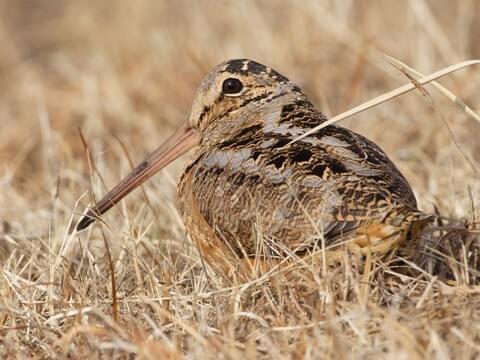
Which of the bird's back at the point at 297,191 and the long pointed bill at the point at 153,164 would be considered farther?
the long pointed bill at the point at 153,164

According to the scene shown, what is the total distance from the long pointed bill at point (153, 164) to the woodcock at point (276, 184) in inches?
6.0

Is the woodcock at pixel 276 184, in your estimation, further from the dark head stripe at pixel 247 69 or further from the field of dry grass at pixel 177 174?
the field of dry grass at pixel 177 174

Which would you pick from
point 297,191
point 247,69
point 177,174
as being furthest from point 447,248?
point 177,174

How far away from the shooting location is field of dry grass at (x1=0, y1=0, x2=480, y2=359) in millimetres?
2838

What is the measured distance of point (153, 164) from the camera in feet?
13.1

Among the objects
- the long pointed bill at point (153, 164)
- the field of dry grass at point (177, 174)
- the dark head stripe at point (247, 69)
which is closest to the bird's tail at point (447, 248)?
the field of dry grass at point (177, 174)

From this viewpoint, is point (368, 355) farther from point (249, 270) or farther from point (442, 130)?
point (442, 130)

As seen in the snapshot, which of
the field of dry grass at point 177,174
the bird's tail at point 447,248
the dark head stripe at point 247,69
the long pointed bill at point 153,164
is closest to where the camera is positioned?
the field of dry grass at point 177,174

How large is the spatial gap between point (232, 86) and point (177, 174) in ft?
4.67

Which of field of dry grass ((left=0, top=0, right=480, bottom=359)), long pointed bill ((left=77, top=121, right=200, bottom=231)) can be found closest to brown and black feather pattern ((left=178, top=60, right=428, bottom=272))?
field of dry grass ((left=0, top=0, right=480, bottom=359))

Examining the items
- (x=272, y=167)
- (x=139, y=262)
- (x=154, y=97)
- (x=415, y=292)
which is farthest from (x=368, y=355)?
(x=154, y=97)

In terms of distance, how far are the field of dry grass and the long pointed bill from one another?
89 millimetres

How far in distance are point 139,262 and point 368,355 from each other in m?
1.09

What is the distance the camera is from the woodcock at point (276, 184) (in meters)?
3.02
